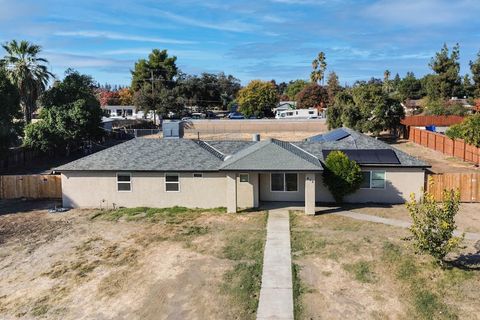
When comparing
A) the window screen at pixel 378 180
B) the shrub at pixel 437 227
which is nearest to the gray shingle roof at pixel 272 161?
the window screen at pixel 378 180

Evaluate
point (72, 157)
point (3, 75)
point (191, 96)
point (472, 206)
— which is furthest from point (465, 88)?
point (3, 75)

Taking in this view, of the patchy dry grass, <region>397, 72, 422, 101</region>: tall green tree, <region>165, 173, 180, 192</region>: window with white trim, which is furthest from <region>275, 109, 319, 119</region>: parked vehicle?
the patchy dry grass

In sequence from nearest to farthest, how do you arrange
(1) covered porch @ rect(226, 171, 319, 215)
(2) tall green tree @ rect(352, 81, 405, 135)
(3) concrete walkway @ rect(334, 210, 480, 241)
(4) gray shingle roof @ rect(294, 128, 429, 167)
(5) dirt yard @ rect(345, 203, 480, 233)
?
(3) concrete walkway @ rect(334, 210, 480, 241) < (5) dirt yard @ rect(345, 203, 480, 233) < (1) covered porch @ rect(226, 171, 319, 215) < (4) gray shingle roof @ rect(294, 128, 429, 167) < (2) tall green tree @ rect(352, 81, 405, 135)

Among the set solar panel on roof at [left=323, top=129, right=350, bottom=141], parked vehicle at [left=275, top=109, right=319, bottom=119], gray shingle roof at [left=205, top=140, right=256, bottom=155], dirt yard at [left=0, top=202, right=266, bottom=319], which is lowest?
dirt yard at [left=0, top=202, right=266, bottom=319]

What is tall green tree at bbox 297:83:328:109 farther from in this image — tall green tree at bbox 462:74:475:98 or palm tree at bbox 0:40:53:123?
palm tree at bbox 0:40:53:123

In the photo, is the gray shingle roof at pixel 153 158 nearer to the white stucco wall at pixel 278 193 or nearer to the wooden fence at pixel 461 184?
the white stucco wall at pixel 278 193
